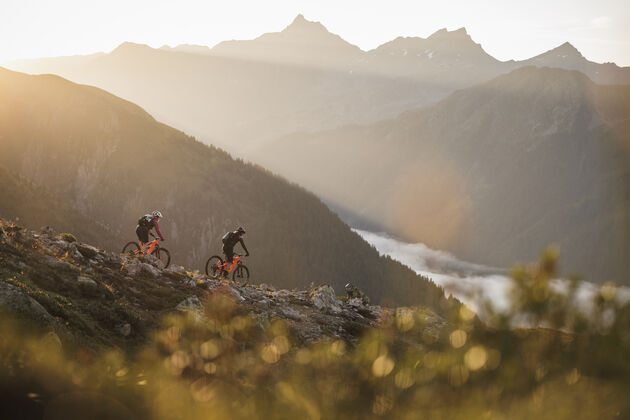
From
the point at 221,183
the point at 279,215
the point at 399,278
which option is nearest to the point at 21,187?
the point at 221,183

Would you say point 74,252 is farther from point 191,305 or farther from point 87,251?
point 191,305

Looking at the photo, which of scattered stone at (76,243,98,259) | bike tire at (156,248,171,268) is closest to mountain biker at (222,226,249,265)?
bike tire at (156,248,171,268)

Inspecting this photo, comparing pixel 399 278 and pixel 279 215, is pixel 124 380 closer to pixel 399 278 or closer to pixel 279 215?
pixel 279 215

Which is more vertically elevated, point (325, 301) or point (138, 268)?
point (138, 268)

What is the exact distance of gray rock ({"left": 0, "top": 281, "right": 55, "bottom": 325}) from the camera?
316 inches

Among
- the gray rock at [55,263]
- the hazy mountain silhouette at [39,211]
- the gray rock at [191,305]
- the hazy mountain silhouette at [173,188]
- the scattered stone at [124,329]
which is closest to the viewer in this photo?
the scattered stone at [124,329]

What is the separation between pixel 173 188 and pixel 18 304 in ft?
451

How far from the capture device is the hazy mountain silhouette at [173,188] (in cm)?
12194

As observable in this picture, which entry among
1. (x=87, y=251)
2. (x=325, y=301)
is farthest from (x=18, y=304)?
(x=325, y=301)

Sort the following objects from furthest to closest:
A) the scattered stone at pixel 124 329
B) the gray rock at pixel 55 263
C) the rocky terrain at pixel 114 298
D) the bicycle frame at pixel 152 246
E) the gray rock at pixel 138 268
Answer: the bicycle frame at pixel 152 246 < the gray rock at pixel 138 268 < the gray rock at pixel 55 263 < the scattered stone at pixel 124 329 < the rocky terrain at pixel 114 298

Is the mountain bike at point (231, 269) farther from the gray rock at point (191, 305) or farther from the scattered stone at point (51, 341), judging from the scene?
the scattered stone at point (51, 341)

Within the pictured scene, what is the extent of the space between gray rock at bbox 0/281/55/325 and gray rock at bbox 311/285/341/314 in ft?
51.3

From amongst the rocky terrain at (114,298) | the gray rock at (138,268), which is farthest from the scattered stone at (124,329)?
the gray rock at (138,268)

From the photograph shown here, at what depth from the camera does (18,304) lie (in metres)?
8.18
